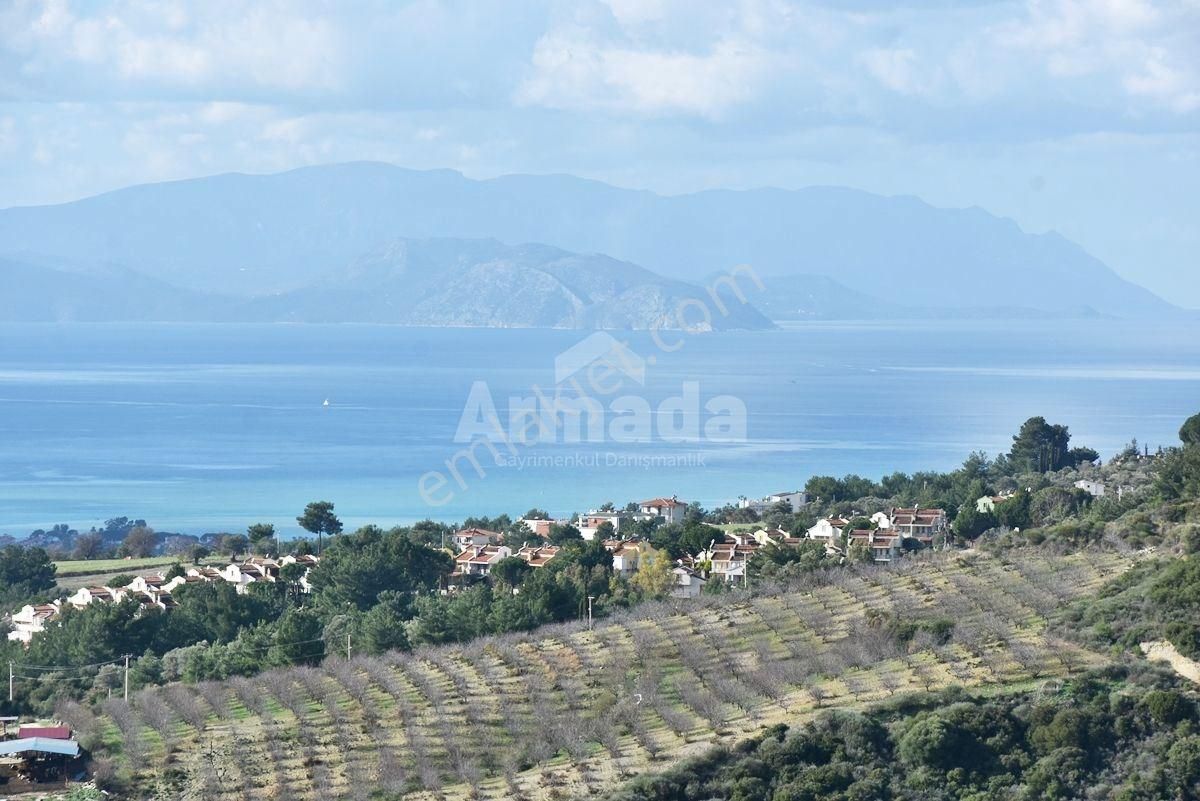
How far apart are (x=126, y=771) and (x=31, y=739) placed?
1272mm

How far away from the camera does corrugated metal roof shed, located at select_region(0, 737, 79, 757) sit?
57.3 ft

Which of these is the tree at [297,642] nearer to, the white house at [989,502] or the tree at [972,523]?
the tree at [972,523]

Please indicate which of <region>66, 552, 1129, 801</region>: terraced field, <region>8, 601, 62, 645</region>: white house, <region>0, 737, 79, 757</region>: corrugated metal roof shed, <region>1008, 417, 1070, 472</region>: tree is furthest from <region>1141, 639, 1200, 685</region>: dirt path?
<region>1008, 417, 1070, 472</region>: tree

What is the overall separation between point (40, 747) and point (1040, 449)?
32243 mm

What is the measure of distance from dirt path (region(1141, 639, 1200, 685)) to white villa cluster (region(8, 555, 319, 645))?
15147 mm

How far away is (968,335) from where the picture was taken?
18862 cm

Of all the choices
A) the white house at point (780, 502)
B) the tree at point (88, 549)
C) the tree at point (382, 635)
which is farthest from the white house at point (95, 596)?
the white house at point (780, 502)

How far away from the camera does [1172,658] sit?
18.0 metres

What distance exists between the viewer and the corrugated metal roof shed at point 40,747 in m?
17.5

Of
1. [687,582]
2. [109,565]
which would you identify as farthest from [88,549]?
[687,582]

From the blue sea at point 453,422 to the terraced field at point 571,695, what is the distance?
30.7 meters

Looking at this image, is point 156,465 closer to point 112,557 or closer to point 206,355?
point 112,557

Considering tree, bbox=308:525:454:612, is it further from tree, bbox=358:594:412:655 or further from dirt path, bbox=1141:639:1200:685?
dirt path, bbox=1141:639:1200:685

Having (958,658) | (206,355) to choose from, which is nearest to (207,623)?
(958,658)
